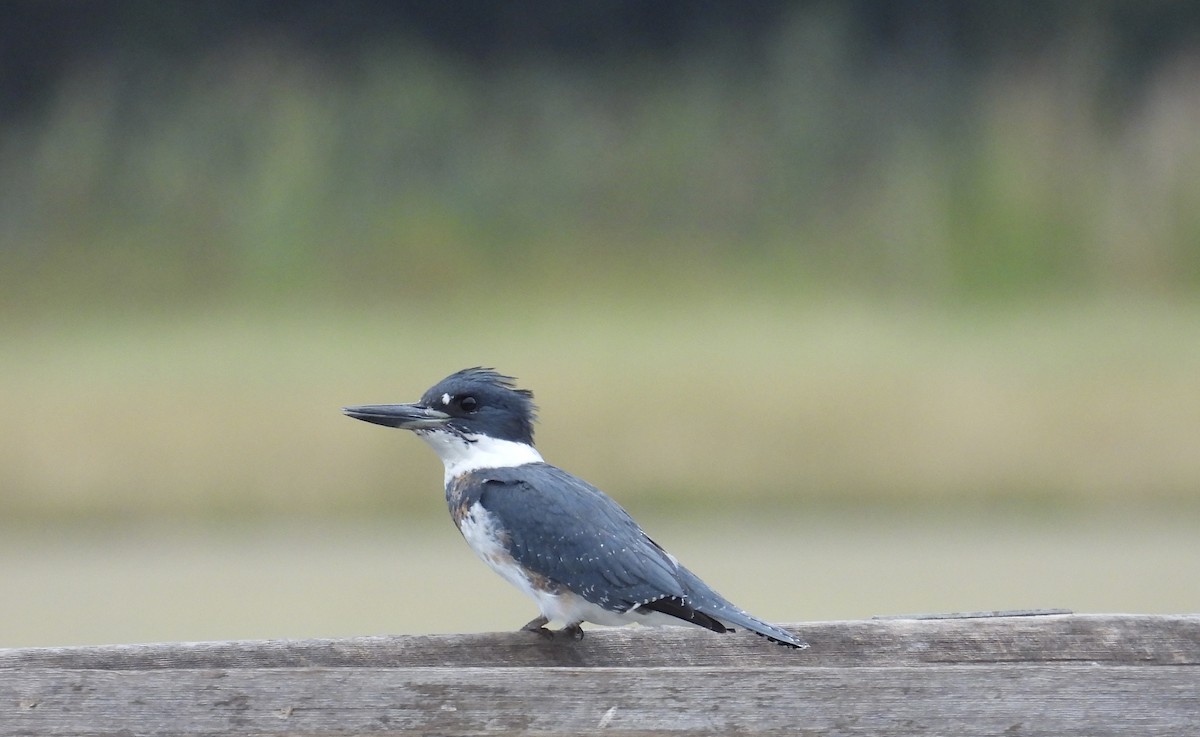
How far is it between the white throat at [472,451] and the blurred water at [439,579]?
3.75 feet

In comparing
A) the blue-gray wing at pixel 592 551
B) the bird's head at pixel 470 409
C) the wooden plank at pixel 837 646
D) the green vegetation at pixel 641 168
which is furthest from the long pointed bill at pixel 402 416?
the green vegetation at pixel 641 168

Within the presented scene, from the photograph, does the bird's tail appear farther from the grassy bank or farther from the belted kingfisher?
the grassy bank

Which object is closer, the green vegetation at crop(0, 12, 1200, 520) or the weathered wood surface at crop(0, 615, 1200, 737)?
the weathered wood surface at crop(0, 615, 1200, 737)

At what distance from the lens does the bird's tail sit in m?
1.36

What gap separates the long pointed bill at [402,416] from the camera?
62.5 inches

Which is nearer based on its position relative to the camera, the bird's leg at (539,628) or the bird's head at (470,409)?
the bird's leg at (539,628)

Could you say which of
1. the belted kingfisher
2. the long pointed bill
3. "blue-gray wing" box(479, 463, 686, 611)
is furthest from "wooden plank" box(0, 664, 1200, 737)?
the long pointed bill

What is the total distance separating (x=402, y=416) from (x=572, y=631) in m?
0.37

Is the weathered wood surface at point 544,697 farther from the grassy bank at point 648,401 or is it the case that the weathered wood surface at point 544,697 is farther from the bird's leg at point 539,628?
the grassy bank at point 648,401

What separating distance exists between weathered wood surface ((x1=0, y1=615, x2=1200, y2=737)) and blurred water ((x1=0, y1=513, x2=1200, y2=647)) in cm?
139

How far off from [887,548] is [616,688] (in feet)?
5.55

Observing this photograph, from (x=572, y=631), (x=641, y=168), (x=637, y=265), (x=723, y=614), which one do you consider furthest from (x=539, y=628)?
(x=641, y=168)

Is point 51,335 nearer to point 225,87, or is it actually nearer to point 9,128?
point 9,128

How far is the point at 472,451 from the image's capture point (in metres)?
1.68
